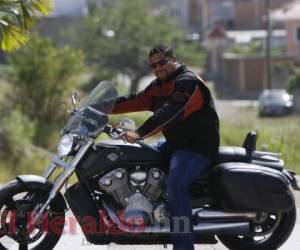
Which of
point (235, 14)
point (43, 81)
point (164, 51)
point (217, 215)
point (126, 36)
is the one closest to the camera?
point (164, 51)

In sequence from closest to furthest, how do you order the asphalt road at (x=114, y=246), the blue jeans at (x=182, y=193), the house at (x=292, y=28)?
1. the blue jeans at (x=182, y=193)
2. the asphalt road at (x=114, y=246)
3. the house at (x=292, y=28)

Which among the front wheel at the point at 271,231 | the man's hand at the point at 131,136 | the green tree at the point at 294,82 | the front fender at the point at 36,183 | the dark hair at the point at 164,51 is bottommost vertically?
the green tree at the point at 294,82

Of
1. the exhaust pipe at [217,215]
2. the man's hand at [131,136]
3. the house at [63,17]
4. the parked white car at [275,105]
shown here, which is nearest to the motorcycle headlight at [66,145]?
the man's hand at [131,136]

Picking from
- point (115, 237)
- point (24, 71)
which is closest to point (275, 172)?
point (115, 237)

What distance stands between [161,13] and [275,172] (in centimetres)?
5798

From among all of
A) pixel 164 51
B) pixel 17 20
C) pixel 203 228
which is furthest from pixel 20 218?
pixel 17 20

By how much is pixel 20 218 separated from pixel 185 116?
4.77ft

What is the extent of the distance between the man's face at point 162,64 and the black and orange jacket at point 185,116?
5 centimetres

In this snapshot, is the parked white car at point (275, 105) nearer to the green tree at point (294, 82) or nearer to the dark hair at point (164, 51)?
the green tree at point (294, 82)

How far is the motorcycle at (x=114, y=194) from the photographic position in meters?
6.09

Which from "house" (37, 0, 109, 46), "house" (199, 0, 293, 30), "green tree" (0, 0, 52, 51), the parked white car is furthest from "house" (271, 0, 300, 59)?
"green tree" (0, 0, 52, 51)

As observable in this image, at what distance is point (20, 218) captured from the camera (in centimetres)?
607

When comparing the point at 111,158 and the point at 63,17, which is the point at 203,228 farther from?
the point at 63,17

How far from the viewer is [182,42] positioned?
206 ft
